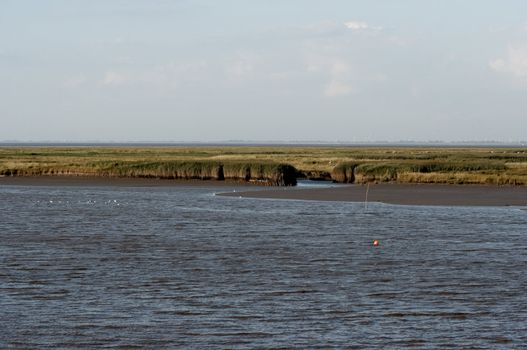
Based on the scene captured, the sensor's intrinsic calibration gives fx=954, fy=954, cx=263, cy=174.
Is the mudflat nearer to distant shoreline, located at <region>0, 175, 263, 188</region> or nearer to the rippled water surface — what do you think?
the rippled water surface

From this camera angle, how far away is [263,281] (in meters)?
25.1

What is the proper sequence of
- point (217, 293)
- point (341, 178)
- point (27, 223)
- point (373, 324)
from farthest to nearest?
point (341, 178), point (27, 223), point (217, 293), point (373, 324)

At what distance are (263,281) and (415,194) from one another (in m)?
34.4

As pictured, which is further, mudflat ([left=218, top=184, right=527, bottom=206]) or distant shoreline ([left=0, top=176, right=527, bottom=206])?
distant shoreline ([left=0, top=176, right=527, bottom=206])

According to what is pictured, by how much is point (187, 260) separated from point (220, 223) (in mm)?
12674

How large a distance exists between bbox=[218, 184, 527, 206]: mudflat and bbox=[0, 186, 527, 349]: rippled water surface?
7.68 m

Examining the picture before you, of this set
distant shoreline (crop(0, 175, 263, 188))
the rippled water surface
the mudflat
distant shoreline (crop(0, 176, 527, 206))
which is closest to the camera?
the rippled water surface

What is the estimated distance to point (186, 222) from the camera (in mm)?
42562

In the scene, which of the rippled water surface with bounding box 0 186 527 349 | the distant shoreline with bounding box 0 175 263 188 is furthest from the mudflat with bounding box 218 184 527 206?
the distant shoreline with bounding box 0 175 263 188

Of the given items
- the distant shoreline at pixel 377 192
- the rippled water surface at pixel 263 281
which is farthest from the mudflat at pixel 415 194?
the rippled water surface at pixel 263 281

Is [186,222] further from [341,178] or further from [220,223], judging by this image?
[341,178]

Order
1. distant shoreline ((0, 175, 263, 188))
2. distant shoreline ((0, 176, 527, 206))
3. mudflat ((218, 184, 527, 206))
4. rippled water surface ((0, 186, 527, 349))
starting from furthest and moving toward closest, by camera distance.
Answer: distant shoreline ((0, 175, 263, 188)) < distant shoreline ((0, 176, 527, 206)) < mudflat ((218, 184, 527, 206)) < rippled water surface ((0, 186, 527, 349))

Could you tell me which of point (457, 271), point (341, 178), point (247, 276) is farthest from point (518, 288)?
point (341, 178)

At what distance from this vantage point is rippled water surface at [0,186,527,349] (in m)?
19.0
